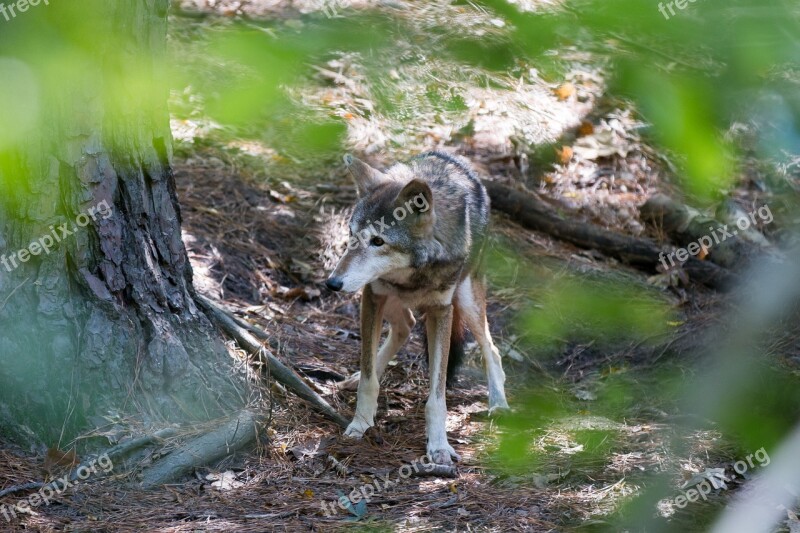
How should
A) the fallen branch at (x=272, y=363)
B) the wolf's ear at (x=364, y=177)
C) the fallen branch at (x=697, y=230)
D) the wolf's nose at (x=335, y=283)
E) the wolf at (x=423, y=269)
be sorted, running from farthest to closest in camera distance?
the fallen branch at (x=697, y=230)
the wolf's ear at (x=364, y=177)
the fallen branch at (x=272, y=363)
the wolf at (x=423, y=269)
the wolf's nose at (x=335, y=283)

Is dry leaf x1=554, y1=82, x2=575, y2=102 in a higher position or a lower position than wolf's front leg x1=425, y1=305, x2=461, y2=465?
higher

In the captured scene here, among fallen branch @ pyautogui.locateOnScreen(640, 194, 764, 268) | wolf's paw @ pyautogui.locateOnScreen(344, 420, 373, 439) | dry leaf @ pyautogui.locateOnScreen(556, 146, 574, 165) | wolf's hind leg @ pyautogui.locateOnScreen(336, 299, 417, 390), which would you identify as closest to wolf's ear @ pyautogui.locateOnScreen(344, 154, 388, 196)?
wolf's hind leg @ pyautogui.locateOnScreen(336, 299, 417, 390)

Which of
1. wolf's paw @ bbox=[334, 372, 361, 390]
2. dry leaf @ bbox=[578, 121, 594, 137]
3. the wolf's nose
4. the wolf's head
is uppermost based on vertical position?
dry leaf @ bbox=[578, 121, 594, 137]

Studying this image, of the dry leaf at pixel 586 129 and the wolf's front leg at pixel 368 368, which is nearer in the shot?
the dry leaf at pixel 586 129

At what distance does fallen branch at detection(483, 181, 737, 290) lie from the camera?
8281mm

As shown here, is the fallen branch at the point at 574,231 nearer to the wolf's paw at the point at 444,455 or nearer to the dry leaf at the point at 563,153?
the wolf's paw at the point at 444,455

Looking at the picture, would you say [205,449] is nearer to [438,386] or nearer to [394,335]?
[438,386]

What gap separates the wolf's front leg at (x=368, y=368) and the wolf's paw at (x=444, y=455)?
1.69 ft

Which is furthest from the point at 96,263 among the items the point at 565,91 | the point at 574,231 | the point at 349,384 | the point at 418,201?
the point at 574,231

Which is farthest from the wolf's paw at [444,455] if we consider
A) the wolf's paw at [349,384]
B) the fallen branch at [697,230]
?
the fallen branch at [697,230]

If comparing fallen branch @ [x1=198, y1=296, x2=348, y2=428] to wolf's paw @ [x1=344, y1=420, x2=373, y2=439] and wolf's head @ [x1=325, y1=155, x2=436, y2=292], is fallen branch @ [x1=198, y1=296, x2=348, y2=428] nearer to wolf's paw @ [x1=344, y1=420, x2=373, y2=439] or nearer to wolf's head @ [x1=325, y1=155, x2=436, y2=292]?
wolf's paw @ [x1=344, y1=420, x2=373, y2=439]

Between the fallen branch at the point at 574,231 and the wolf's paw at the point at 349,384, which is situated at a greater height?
the fallen branch at the point at 574,231

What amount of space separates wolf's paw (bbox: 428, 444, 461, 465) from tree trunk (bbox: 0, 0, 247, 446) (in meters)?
1.37

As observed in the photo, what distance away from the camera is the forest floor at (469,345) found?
1.91m
